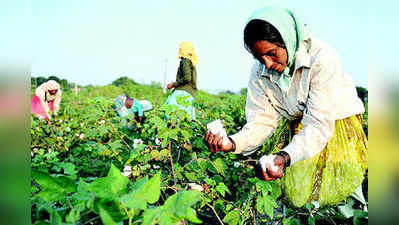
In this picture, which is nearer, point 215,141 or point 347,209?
point 215,141

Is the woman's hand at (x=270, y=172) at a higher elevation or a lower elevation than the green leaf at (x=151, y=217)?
lower

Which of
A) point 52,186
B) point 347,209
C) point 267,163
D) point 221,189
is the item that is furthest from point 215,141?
point 52,186

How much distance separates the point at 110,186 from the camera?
0.77 meters

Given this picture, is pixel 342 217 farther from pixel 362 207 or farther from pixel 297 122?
pixel 297 122

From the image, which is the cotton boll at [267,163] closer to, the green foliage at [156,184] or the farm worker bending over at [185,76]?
the green foliage at [156,184]

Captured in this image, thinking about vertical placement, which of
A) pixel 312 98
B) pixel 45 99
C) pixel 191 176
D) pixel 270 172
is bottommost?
pixel 45 99

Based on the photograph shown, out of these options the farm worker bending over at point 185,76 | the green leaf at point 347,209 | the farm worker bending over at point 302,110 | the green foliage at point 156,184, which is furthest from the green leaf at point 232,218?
the farm worker bending over at point 185,76

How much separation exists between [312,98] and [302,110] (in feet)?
0.72

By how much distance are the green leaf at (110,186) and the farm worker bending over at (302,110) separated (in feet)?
2.44

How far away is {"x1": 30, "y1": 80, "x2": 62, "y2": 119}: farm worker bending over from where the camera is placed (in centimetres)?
610

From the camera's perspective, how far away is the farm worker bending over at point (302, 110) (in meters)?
1.50

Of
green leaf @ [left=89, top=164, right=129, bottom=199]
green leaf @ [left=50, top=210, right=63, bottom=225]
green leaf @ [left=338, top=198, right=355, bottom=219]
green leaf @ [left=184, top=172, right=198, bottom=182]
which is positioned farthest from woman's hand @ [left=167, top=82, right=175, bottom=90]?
green leaf @ [left=50, top=210, right=63, bottom=225]

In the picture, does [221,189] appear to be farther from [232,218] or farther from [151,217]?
[151,217]
